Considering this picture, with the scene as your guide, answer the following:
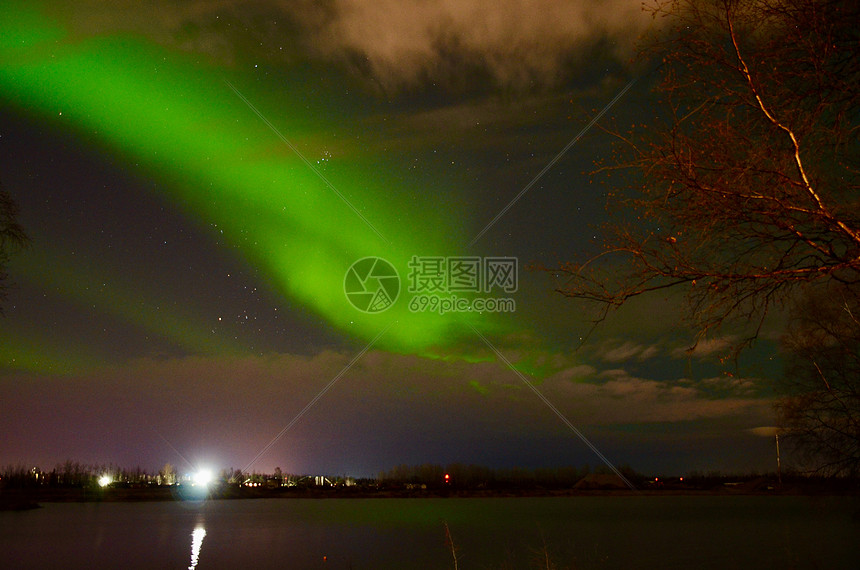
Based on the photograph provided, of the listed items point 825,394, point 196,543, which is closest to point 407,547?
point 196,543

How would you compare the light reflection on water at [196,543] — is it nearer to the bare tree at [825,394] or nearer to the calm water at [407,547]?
the calm water at [407,547]

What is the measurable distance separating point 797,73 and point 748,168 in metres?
0.79

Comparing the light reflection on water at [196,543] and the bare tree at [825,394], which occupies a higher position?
the bare tree at [825,394]

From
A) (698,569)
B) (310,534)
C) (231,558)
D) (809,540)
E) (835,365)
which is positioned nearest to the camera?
(835,365)

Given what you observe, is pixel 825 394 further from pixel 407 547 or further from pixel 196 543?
pixel 196 543

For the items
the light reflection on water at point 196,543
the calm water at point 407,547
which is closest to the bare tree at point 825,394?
the calm water at point 407,547

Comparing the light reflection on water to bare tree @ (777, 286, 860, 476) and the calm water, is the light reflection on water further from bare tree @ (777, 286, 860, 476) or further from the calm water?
bare tree @ (777, 286, 860, 476)

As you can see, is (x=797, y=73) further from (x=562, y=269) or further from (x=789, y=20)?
(x=562, y=269)

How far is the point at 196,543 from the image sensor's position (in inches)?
2479

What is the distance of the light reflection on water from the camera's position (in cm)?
4659

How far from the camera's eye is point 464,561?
40.5m

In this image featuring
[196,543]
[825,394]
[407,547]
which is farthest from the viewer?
[196,543]

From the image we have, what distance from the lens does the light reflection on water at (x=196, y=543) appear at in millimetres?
46594

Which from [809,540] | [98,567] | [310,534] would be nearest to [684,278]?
[98,567]
